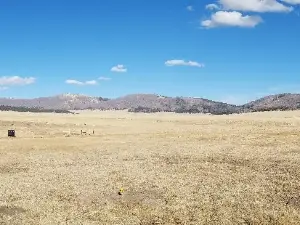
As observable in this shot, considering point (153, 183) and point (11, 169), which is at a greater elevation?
point (11, 169)

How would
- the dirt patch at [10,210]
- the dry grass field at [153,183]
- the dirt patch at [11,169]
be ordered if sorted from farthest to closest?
1. the dirt patch at [11,169]
2. the dirt patch at [10,210]
3. the dry grass field at [153,183]

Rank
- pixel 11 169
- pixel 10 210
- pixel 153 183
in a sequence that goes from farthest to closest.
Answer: pixel 11 169 → pixel 153 183 → pixel 10 210

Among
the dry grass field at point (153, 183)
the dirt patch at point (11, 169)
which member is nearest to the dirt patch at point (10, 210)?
the dry grass field at point (153, 183)

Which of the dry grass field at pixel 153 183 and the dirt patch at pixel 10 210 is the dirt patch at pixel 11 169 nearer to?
the dry grass field at pixel 153 183

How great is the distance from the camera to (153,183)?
33.0 meters

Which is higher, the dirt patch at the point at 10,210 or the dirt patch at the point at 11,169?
the dirt patch at the point at 11,169

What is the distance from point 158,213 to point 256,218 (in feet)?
17.9

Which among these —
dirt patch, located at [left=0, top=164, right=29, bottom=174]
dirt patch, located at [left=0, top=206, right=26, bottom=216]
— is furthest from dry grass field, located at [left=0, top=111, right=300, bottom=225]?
dirt patch, located at [left=0, top=164, right=29, bottom=174]

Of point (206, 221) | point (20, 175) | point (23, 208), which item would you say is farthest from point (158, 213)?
point (20, 175)

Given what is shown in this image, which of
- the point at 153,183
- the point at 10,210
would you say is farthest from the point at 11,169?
the point at 153,183

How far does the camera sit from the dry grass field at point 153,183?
2517cm

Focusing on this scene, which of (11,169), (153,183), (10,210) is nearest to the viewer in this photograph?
(10,210)

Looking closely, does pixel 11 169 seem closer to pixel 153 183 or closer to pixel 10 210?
pixel 10 210

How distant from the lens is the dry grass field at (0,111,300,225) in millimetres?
25172
